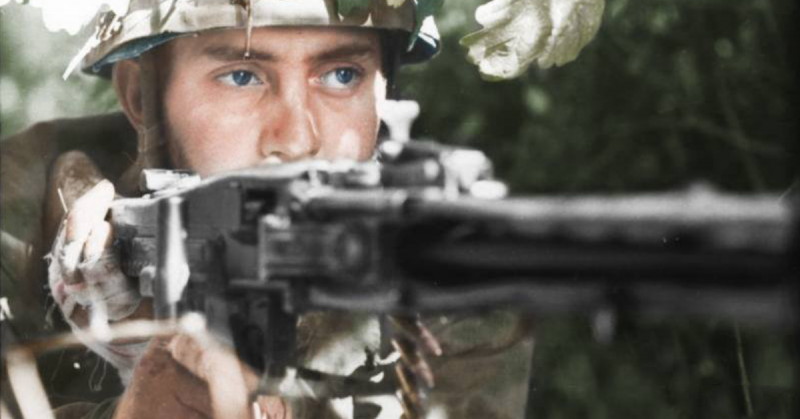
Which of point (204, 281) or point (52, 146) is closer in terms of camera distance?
point (204, 281)

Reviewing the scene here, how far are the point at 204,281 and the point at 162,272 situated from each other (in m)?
0.06

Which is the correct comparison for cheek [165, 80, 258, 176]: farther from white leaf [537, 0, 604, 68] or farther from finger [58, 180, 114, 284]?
white leaf [537, 0, 604, 68]

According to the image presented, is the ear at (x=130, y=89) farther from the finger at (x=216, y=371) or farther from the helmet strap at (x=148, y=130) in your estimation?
the finger at (x=216, y=371)

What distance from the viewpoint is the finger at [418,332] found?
1323 mm

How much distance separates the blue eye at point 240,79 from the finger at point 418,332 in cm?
35

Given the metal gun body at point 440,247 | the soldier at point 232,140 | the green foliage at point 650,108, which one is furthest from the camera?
the soldier at point 232,140

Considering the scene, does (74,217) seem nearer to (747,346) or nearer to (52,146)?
(52,146)

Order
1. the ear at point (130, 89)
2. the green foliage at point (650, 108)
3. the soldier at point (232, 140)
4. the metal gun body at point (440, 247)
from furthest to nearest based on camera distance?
the ear at point (130, 89) < the soldier at point (232, 140) < the green foliage at point (650, 108) < the metal gun body at point (440, 247)

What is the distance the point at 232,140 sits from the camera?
1461 millimetres

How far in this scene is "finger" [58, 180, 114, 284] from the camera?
1.50m

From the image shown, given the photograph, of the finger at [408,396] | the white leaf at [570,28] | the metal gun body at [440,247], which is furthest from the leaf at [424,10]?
the finger at [408,396]

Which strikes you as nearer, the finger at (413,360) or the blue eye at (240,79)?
the finger at (413,360)

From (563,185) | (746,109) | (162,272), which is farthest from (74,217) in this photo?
(746,109)

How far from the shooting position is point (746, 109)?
1.32 m
